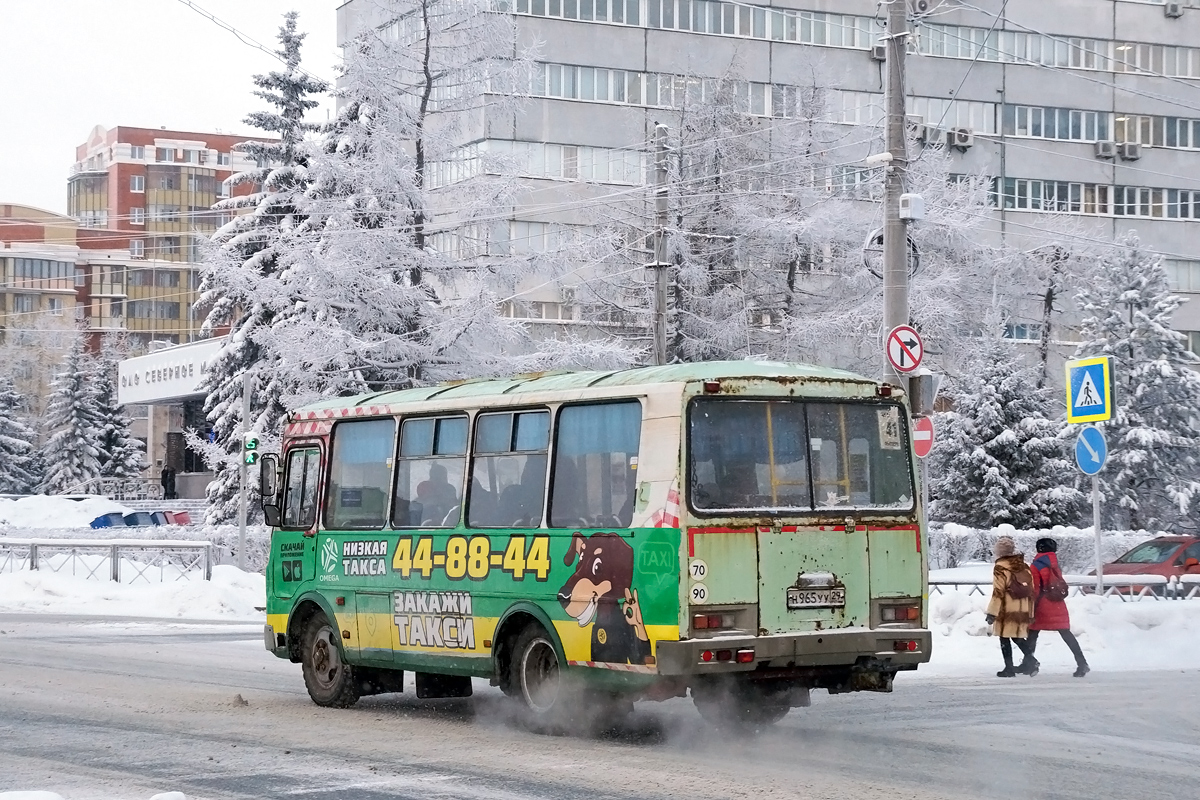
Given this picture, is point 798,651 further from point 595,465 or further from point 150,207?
point 150,207

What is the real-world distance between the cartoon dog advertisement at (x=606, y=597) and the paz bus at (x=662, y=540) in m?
0.02

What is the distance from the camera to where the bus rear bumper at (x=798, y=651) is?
11172mm

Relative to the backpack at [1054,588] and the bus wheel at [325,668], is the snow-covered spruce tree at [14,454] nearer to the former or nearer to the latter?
the bus wheel at [325,668]

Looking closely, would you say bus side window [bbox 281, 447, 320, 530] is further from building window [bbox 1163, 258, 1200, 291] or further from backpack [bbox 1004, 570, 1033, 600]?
building window [bbox 1163, 258, 1200, 291]

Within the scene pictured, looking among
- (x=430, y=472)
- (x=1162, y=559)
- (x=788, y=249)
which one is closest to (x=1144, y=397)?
(x=788, y=249)

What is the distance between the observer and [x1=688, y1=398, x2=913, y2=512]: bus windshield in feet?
38.1

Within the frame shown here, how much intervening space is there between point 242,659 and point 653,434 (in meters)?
9.53

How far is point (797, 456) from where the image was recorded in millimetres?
11992

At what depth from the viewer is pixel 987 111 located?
73.2 meters

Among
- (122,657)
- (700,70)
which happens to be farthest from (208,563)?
(700,70)

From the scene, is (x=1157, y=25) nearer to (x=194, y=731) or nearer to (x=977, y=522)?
(x=977, y=522)

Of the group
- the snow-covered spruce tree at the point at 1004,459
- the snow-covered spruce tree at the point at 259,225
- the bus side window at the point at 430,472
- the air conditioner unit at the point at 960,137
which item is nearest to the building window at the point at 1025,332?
the air conditioner unit at the point at 960,137

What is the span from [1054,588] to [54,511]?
151 ft

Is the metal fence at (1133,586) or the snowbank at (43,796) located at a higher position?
the metal fence at (1133,586)
